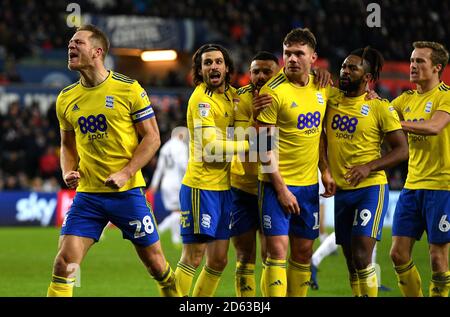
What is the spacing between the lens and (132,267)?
13.4 meters

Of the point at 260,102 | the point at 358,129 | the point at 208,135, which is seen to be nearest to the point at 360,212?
the point at 358,129

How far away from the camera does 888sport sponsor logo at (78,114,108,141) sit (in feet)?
23.5

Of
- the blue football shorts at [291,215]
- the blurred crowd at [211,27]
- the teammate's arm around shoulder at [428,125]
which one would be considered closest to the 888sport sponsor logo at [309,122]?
the blue football shorts at [291,215]

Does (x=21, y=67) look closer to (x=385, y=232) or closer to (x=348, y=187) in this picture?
(x=385, y=232)

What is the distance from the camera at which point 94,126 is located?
7188 mm

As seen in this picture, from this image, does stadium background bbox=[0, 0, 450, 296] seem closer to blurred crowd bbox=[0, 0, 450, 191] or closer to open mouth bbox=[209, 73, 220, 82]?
blurred crowd bbox=[0, 0, 450, 191]

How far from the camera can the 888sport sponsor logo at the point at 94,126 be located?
7.17m

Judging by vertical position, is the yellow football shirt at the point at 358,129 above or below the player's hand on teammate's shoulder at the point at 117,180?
above

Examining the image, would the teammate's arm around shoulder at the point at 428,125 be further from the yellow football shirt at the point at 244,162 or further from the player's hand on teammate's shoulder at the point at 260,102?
the yellow football shirt at the point at 244,162

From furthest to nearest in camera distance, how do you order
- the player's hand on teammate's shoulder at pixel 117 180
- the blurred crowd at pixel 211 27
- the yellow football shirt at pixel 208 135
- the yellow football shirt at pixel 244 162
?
the blurred crowd at pixel 211 27, the yellow football shirt at pixel 244 162, the yellow football shirt at pixel 208 135, the player's hand on teammate's shoulder at pixel 117 180

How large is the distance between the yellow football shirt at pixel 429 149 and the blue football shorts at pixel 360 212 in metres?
0.48

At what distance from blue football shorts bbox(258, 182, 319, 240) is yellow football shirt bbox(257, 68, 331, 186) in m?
0.09

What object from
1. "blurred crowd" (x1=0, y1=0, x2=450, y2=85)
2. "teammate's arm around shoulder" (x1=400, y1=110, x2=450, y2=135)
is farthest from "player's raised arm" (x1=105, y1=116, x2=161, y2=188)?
"blurred crowd" (x1=0, y1=0, x2=450, y2=85)

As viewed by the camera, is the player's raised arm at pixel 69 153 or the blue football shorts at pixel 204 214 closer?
the player's raised arm at pixel 69 153
